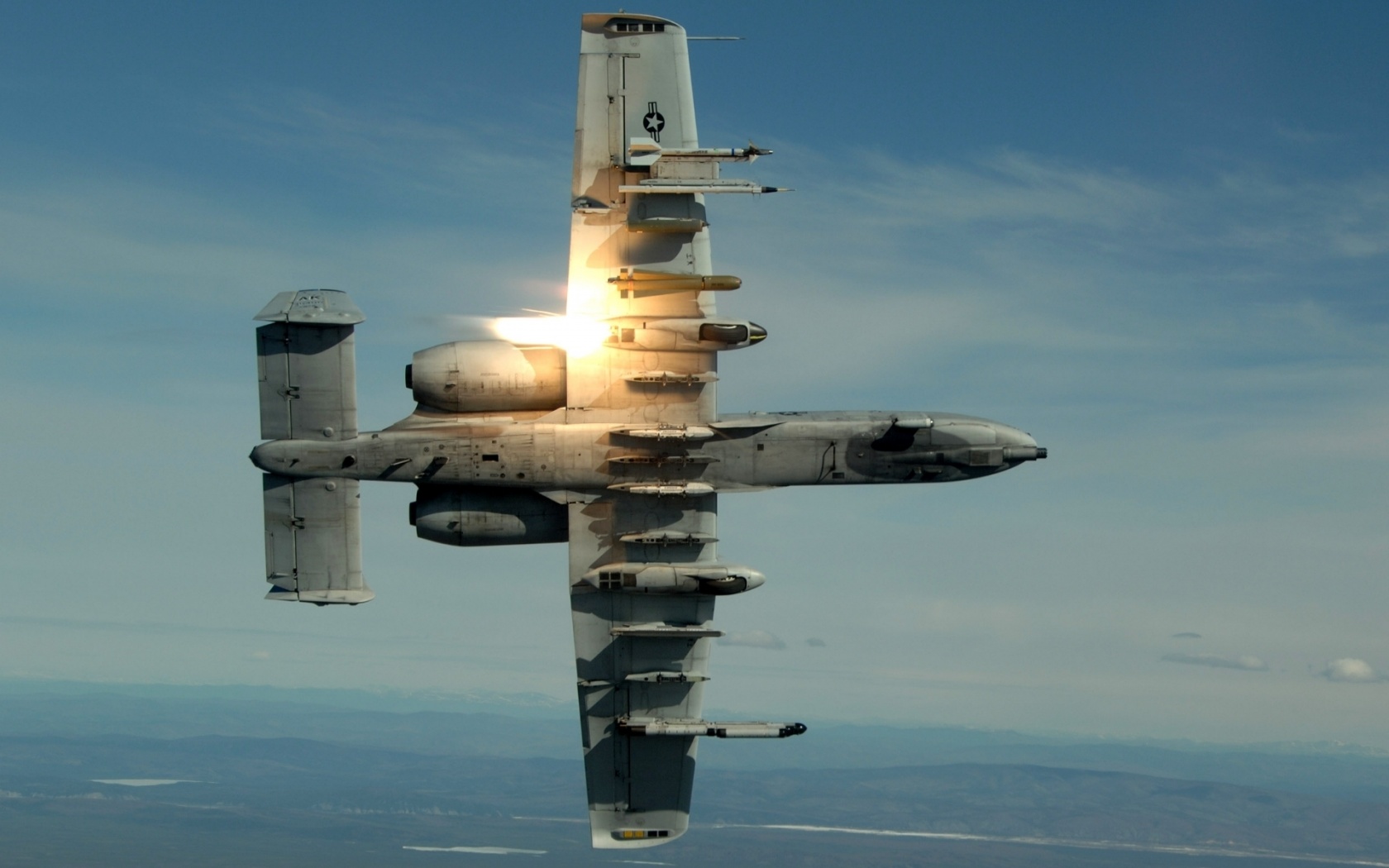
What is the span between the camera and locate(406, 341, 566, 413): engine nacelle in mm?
36750

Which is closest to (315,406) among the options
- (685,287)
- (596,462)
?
(596,462)

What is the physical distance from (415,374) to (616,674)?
→ 10098 millimetres

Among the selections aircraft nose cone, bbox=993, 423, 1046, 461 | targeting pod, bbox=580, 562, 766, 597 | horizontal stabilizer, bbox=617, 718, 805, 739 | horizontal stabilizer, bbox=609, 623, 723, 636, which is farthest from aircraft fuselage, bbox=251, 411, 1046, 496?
horizontal stabilizer, bbox=617, 718, 805, 739

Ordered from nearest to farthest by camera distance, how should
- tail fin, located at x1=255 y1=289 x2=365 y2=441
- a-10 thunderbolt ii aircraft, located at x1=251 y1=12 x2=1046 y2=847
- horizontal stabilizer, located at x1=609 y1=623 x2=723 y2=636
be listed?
tail fin, located at x1=255 y1=289 x2=365 y2=441 < a-10 thunderbolt ii aircraft, located at x1=251 y1=12 x2=1046 y2=847 < horizontal stabilizer, located at x1=609 y1=623 x2=723 y2=636

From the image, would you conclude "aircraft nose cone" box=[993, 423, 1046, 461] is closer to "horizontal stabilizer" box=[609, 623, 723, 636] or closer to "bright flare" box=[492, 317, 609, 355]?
"horizontal stabilizer" box=[609, 623, 723, 636]

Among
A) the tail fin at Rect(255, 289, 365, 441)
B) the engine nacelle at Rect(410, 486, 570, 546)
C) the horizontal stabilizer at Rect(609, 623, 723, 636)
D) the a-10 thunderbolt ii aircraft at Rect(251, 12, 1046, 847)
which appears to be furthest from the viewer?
the horizontal stabilizer at Rect(609, 623, 723, 636)

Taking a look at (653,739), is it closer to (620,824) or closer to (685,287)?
(620,824)

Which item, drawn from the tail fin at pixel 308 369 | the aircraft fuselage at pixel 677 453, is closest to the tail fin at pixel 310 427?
the tail fin at pixel 308 369

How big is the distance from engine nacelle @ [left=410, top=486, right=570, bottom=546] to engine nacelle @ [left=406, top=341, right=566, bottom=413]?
7.63ft

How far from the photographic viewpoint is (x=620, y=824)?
3959 cm

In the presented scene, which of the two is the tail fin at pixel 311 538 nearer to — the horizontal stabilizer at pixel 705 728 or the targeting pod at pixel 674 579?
the targeting pod at pixel 674 579

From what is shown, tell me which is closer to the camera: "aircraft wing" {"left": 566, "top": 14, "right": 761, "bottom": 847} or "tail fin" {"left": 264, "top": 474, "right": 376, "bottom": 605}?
"tail fin" {"left": 264, "top": 474, "right": 376, "bottom": 605}

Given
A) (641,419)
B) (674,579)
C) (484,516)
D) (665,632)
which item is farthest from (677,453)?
(484,516)

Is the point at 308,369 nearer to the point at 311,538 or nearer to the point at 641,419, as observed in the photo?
the point at 311,538
